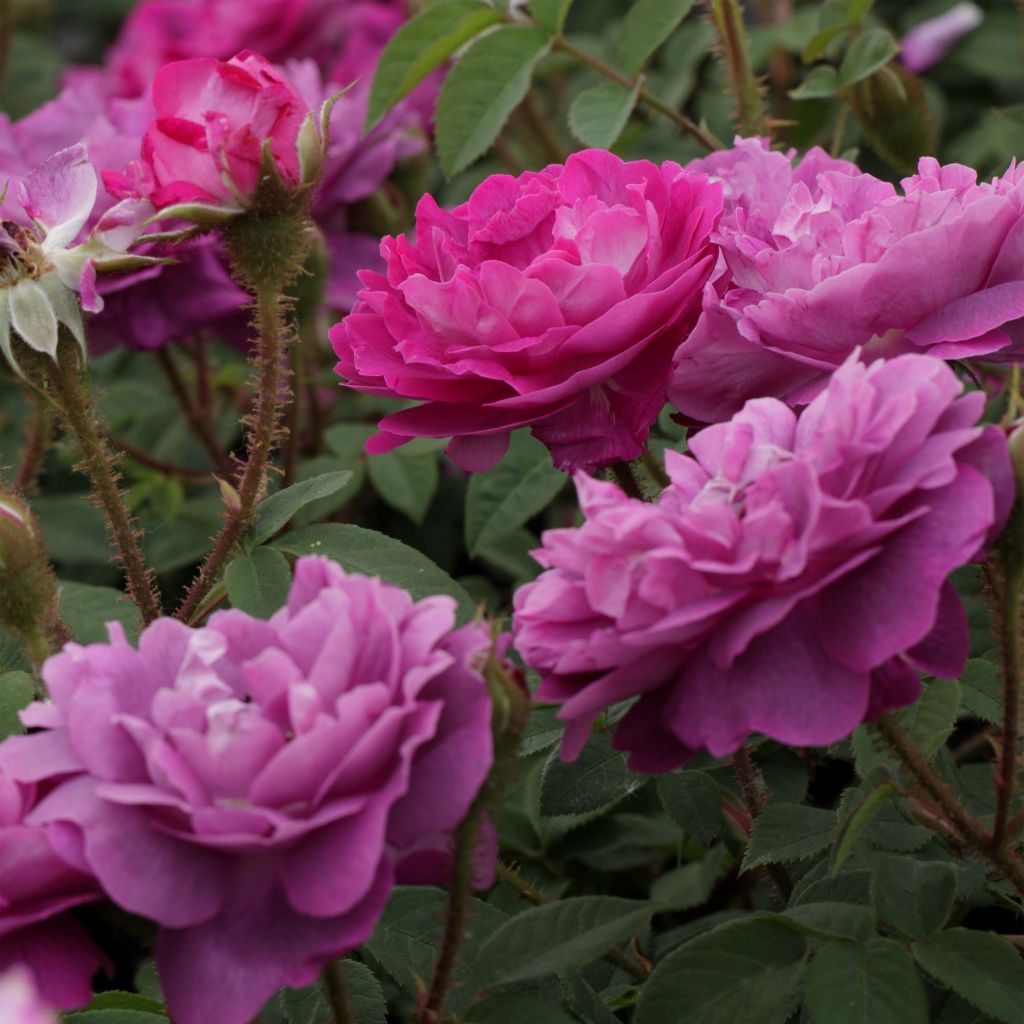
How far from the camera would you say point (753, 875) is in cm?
91

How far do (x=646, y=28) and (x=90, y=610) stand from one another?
57 centimetres

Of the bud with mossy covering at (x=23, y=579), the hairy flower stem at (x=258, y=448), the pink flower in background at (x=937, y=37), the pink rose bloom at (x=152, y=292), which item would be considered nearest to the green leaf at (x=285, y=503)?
the hairy flower stem at (x=258, y=448)

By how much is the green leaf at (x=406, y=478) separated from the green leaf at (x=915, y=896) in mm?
580

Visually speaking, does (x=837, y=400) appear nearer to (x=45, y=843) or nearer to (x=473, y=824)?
(x=473, y=824)

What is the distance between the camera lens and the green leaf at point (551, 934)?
0.59m

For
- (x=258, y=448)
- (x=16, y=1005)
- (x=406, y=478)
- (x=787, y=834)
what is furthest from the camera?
(x=406, y=478)

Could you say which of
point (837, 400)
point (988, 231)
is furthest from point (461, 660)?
point (988, 231)

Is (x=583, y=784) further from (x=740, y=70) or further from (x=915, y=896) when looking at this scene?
(x=740, y=70)

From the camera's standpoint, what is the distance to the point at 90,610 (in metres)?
0.92

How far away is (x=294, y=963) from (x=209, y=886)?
40 millimetres

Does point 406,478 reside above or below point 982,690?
below

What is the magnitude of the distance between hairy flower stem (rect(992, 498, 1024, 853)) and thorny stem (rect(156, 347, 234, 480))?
0.78 metres

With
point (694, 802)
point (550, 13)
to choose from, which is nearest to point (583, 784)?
point (694, 802)

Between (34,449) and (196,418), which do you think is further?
(196,418)
